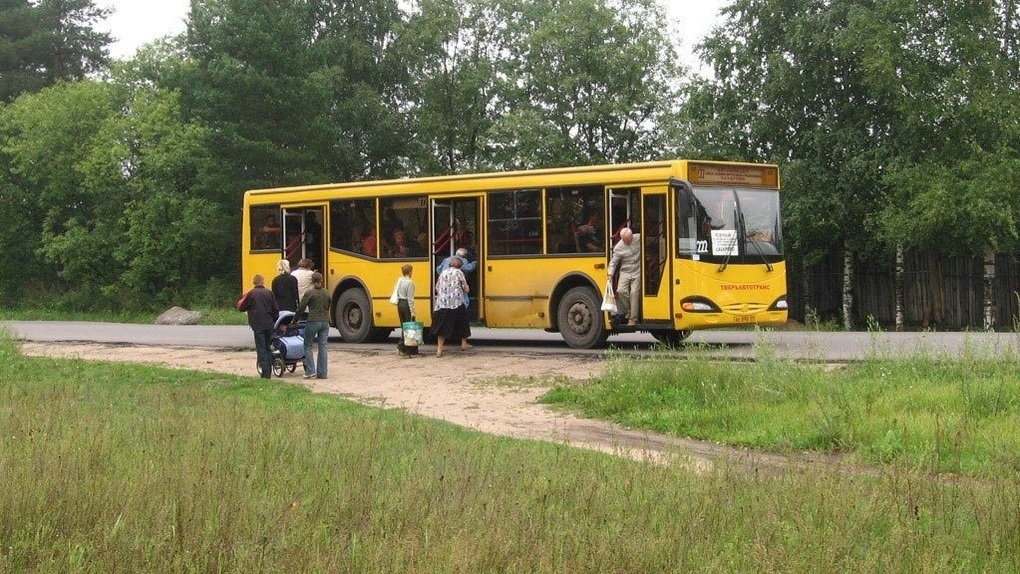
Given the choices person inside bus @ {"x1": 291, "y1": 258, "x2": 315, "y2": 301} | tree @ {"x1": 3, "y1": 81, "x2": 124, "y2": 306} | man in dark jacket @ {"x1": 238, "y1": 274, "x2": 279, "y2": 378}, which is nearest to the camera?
man in dark jacket @ {"x1": 238, "y1": 274, "x2": 279, "y2": 378}

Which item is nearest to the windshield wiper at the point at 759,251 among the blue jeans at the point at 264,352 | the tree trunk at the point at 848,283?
the blue jeans at the point at 264,352

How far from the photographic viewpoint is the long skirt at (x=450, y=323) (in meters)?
21.5

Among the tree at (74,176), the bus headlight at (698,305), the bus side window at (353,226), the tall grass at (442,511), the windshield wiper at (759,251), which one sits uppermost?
the tree at (74,176)

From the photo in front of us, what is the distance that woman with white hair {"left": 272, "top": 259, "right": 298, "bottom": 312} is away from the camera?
70.2 ft

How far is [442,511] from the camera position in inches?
284

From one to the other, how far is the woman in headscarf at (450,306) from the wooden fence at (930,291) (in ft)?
67.7

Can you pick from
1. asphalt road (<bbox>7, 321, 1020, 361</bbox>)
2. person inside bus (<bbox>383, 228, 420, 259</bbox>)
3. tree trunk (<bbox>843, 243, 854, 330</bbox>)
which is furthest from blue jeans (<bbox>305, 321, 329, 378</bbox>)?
tree trunk (<bbox>843, 243, 854, 330</bbox>)

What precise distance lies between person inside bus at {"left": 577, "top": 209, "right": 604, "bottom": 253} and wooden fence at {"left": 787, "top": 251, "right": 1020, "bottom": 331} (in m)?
19.7

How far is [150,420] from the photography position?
11180 millimetres

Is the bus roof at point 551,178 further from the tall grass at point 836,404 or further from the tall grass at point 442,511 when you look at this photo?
the tall grass at point 442,511

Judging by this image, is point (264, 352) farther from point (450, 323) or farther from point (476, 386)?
point (450, 323)

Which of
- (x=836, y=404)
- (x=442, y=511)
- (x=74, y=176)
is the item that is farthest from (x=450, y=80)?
(x=442, y=511)

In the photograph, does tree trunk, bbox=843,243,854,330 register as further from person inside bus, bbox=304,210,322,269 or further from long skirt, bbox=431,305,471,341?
long skirt, bbox=431,305,471,341

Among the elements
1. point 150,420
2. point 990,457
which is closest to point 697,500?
point 990,457
